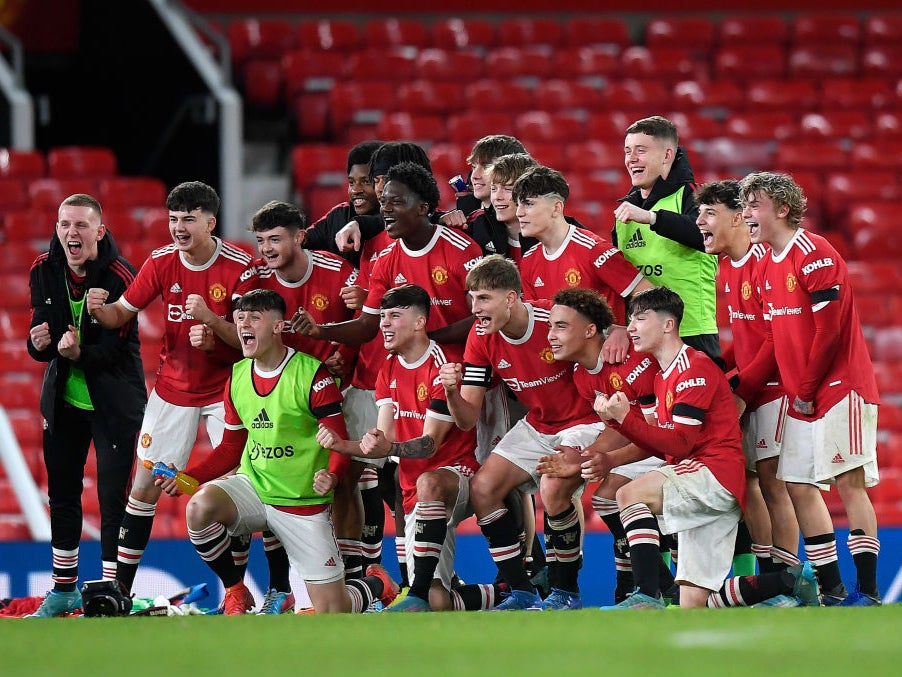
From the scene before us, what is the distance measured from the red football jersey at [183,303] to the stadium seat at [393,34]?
304 inches

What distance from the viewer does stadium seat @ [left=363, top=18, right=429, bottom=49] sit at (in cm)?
1400

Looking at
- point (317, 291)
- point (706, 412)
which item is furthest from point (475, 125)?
point (706, 412)

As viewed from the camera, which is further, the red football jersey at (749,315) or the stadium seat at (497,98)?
the stadium seat at (497,98)

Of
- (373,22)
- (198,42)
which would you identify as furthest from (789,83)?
(198,42)

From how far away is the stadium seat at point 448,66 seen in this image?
13500 mm

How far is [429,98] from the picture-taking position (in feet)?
42.7

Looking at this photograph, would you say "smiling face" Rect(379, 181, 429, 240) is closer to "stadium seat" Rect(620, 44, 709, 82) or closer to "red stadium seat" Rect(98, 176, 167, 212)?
"red stadium seat" Rect(98, 176, 167, 212)

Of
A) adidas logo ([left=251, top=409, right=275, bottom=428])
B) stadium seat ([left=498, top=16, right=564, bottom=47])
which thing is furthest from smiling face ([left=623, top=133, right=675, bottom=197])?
stadium seat ([left=498, top=16, right=564, bottom=47])

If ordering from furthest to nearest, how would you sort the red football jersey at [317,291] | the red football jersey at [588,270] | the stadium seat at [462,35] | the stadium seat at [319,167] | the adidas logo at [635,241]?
the stadium seat at [462,35] < the stadium seat at [319,167] < the red football jersey at [317,291] < the adidas logo at [635,241] < the red football jersey at [588,270]

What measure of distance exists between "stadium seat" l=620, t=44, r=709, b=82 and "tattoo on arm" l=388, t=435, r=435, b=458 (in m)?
8.37

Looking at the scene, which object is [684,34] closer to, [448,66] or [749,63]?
[749,63]

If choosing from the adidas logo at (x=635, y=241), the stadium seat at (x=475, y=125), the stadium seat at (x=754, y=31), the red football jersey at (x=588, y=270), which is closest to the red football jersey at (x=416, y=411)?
the red football jersey at (x=588, y=270)

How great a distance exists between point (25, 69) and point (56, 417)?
887cm

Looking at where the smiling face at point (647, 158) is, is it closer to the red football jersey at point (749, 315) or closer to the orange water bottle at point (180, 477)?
the red football jersey at point (749, 315)
